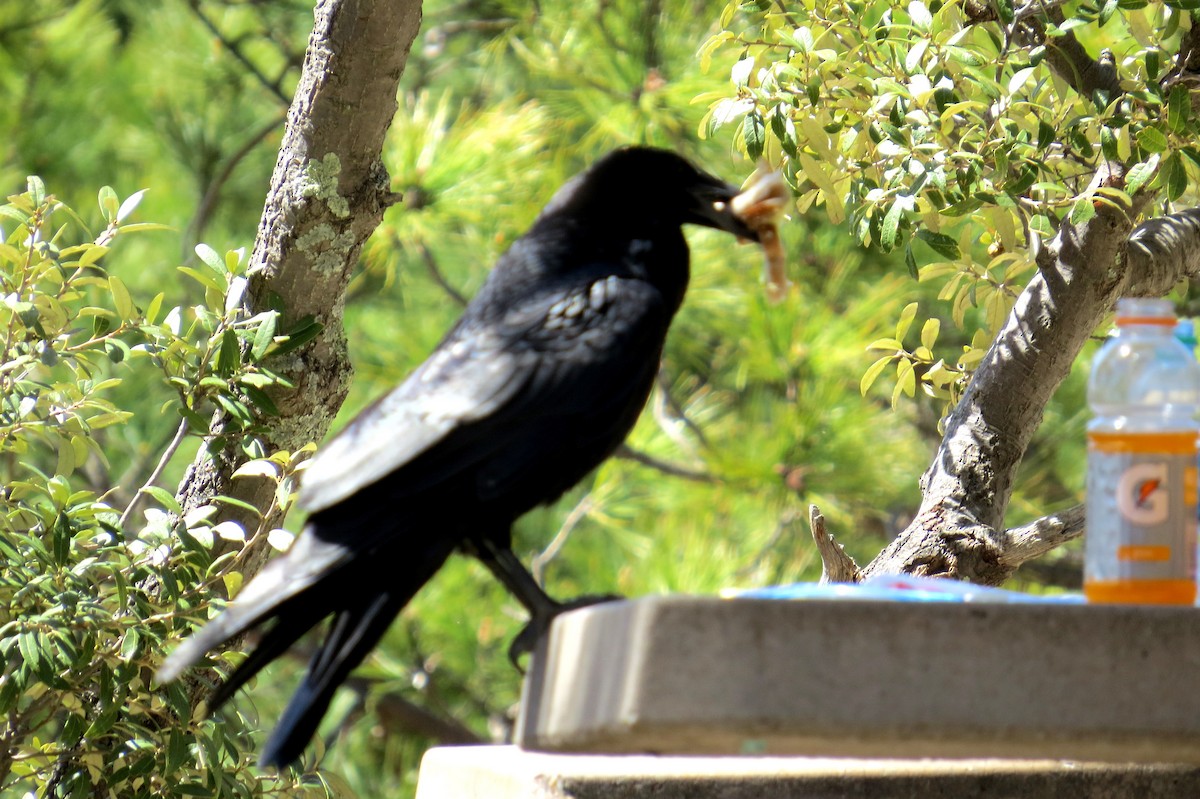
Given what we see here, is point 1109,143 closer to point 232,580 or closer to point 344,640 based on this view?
point 344,640

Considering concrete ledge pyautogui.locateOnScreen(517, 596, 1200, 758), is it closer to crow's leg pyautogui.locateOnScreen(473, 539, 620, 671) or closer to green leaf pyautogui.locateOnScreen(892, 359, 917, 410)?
crow's leg pyautogui.locateOnScreen(473, 539, 620, 671)

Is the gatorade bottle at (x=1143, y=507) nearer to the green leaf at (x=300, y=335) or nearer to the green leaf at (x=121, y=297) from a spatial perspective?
the green leaf at (x=300, y=335)

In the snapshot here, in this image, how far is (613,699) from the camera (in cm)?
139

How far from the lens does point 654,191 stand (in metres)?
2.19

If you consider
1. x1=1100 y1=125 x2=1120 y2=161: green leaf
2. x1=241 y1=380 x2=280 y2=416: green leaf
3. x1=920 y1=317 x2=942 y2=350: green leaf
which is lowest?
x1=920 y1=317 x2=942 y2=350: green leaf

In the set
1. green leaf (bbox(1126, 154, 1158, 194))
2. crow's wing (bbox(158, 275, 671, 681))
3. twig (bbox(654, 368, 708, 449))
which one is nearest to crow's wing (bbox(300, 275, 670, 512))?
crow's wing (bbox(158, 275, 671, 681))

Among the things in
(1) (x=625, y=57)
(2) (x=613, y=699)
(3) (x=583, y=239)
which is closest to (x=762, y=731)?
(2) (x=613, y=699)

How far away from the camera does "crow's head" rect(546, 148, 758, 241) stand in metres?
2.16

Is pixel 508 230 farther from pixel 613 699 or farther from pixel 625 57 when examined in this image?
pixel 613 699

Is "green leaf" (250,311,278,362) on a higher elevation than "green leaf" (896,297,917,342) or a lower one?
higher

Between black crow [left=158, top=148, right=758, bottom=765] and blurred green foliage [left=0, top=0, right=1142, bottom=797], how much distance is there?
0.40 meters

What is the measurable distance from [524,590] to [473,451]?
21 centimetres

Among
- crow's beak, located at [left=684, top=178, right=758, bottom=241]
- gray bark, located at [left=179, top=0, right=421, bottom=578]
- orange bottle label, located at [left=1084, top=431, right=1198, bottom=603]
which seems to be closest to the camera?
orange bottle label, located at [left=1084, top=431, right=1198, bottom=603]

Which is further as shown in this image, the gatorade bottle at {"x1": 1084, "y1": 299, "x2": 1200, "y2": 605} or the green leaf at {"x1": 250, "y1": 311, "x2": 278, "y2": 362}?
the green leaf at {"x1": 250, "y1": 311, "x2": 278, "y2": 362}
